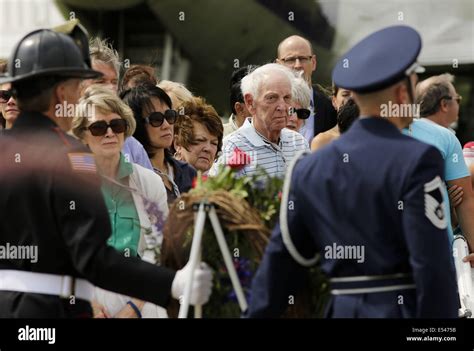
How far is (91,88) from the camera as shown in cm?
554

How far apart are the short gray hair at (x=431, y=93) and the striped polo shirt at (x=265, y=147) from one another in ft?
2.52

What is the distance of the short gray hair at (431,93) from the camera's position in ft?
20.7

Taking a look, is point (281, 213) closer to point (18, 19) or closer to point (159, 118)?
point (159, 118)

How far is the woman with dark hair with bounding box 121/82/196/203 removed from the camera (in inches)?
232

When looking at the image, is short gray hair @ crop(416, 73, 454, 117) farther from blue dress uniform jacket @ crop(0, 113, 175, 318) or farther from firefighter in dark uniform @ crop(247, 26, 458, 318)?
blue dress uniform jacket @ crop(0, 113, 175, 318)

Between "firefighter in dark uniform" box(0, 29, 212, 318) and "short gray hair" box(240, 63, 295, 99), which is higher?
"short gray hair" box(240, 63, 295, 99)

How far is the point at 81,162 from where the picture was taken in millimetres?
4434

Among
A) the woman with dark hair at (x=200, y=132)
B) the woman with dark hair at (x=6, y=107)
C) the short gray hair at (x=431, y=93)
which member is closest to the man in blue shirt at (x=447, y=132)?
the short gray hair at (x=431, y=93)

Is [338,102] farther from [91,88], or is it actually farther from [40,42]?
[40,42]

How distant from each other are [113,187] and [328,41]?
217 cm

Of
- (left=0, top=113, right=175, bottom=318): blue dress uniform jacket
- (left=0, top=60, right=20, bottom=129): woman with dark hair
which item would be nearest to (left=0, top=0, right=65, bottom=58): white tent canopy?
(left=0, top=60, right=20, bottom=129): woman with dark hair

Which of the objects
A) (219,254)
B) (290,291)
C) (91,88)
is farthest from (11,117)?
(290,291)

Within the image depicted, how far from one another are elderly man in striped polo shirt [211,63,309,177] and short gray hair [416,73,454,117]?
2.50 feet

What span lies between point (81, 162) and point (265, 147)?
4.89 feet
